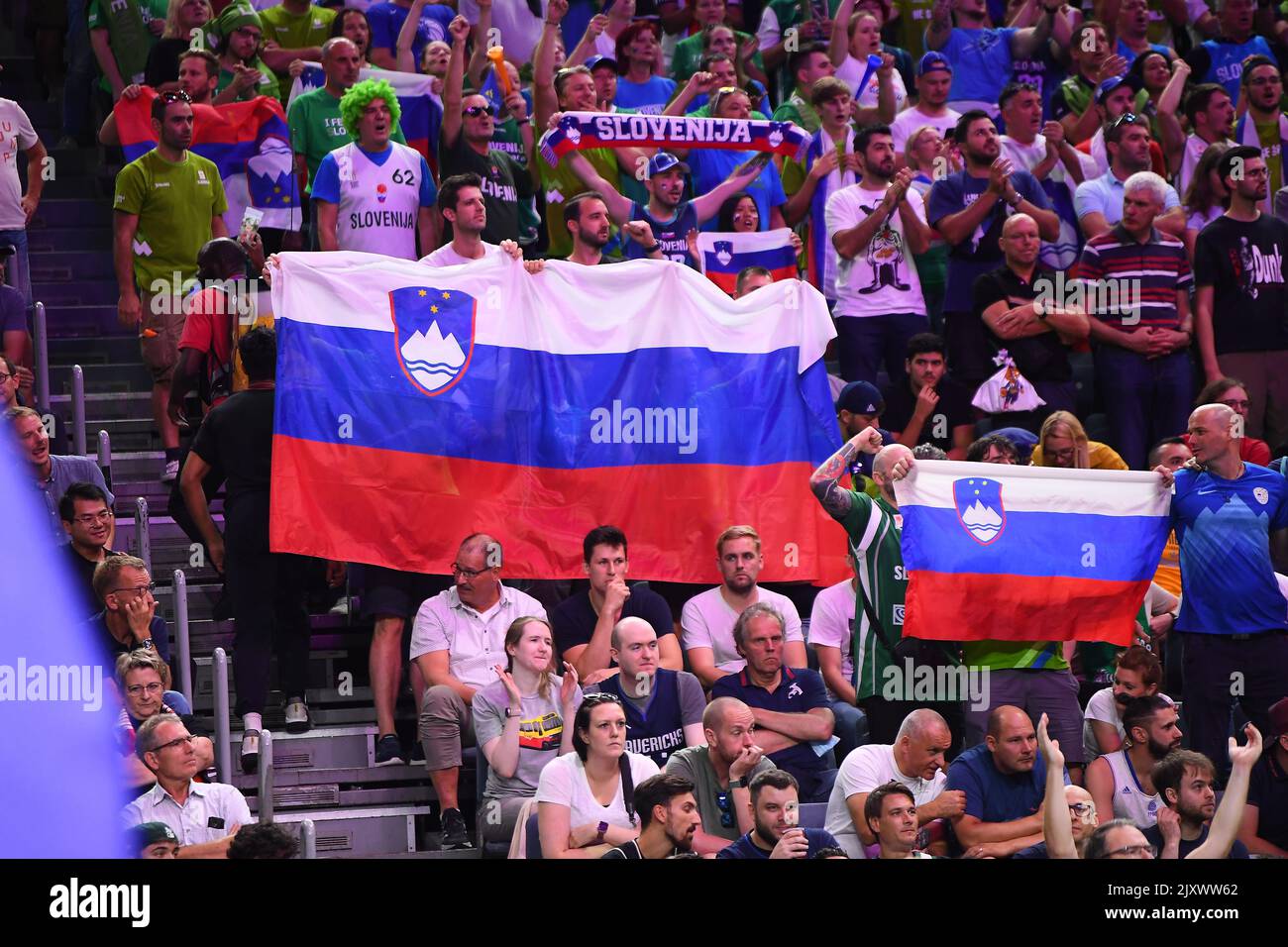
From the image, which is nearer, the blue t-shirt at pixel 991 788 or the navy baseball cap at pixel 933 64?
the blue t-shirt at pixel 991 788

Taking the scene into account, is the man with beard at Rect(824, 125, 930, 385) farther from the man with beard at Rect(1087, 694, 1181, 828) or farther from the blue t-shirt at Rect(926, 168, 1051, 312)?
the man with beard at Rect(1087, 694, 1181, 828)

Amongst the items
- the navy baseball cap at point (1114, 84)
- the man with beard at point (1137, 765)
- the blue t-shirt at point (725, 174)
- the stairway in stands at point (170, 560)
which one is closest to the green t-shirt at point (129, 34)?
the stairway in stands at point (170, 560)

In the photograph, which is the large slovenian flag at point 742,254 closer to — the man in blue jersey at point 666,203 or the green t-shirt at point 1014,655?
the man in blue jersey at point 666,203

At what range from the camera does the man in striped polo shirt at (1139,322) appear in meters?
13.0

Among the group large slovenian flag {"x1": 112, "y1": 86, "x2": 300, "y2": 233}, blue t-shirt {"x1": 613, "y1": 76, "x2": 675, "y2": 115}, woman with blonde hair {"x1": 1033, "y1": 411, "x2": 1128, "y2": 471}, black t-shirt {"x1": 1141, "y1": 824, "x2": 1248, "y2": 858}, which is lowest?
black t-shirt {"x1": 1141, "y1": 824, "x2": 1248, "y2": 858}

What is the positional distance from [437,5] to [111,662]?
7.24 m

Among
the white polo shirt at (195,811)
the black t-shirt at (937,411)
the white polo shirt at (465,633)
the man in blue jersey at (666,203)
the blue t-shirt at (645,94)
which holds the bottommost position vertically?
the white polo shirt at (195,811)

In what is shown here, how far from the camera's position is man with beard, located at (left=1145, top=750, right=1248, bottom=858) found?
9.62 meters

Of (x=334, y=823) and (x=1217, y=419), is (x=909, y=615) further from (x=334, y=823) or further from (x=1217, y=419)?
(x=334, y=823)

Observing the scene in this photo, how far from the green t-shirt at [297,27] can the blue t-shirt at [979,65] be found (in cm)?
479

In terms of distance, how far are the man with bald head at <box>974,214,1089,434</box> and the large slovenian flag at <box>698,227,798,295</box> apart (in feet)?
4.14

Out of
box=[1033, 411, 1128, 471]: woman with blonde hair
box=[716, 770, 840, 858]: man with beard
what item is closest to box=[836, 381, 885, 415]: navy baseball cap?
box=[1033, 411, 1128, 471]: woman with blonde hair
